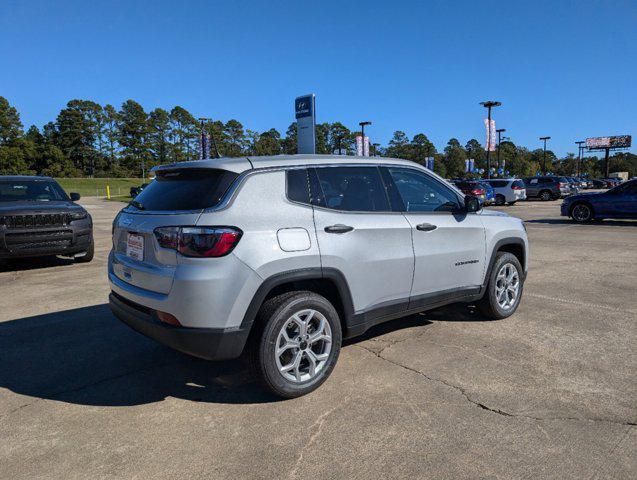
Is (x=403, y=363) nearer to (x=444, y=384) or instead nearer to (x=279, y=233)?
(x=444, y=384)

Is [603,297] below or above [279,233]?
below

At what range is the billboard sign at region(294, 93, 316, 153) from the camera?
48.6 feet

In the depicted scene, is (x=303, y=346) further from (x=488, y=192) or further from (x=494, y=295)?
(x=488, y=192)

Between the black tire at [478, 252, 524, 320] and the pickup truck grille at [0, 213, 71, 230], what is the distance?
7.14 meters

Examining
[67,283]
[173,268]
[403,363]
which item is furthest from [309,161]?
[67,283]

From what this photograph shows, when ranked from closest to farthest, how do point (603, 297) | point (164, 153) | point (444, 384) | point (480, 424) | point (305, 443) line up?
point (305, 443) < point (480, 424) < point (444, 384) < point (603, 297) < point (164, 153)

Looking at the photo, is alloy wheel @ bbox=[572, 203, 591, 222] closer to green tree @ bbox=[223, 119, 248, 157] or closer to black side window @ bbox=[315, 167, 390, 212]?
black side window @ bbox=[315, 167, 390, 212]

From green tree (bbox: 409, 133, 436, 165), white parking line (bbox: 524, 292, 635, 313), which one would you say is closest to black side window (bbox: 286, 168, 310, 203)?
white parking line (bbox: 524, 292, 635, 313)

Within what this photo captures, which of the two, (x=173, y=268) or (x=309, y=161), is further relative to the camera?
(x=309, y=161)

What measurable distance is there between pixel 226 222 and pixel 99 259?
7604mm

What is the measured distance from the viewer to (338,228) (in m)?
3.38

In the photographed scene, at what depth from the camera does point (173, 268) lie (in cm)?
292

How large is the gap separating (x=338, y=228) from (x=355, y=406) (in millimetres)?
1251

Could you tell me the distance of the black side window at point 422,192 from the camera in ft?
13.3
